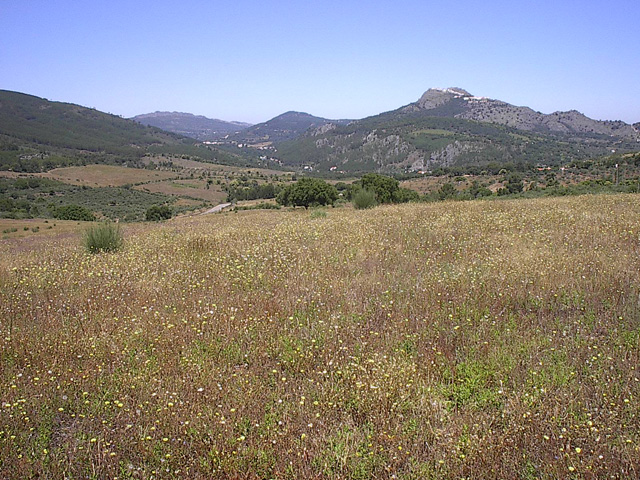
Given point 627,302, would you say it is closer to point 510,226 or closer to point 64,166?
point 510,226

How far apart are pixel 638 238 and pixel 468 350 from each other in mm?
6528

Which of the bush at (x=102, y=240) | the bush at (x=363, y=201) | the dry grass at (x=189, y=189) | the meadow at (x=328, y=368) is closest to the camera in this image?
the meadow at (x=328, y=368)

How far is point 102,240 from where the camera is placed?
422 inches

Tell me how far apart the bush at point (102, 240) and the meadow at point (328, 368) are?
2548 millimetres

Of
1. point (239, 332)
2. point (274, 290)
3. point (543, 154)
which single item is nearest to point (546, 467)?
point (239, 332)

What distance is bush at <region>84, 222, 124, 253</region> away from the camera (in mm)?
10602

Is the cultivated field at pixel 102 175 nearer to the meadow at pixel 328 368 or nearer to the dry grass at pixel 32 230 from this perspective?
the dry grass at pixel 32 230

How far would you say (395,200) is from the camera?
123 feet

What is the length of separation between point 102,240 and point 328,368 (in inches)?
345

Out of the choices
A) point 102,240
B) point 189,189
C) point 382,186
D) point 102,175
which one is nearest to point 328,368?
point 102,240

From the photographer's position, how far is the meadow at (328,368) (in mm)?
3016

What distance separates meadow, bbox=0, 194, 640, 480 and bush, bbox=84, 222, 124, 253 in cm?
255

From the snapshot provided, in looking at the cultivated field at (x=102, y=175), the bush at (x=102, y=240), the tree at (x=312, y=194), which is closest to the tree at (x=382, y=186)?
the tree at (x=312, y=194)

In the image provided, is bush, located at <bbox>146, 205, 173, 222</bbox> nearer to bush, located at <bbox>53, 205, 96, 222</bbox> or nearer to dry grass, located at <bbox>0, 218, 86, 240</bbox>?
bush, located at <bbox>53, 205, 96, 222</bbox>
